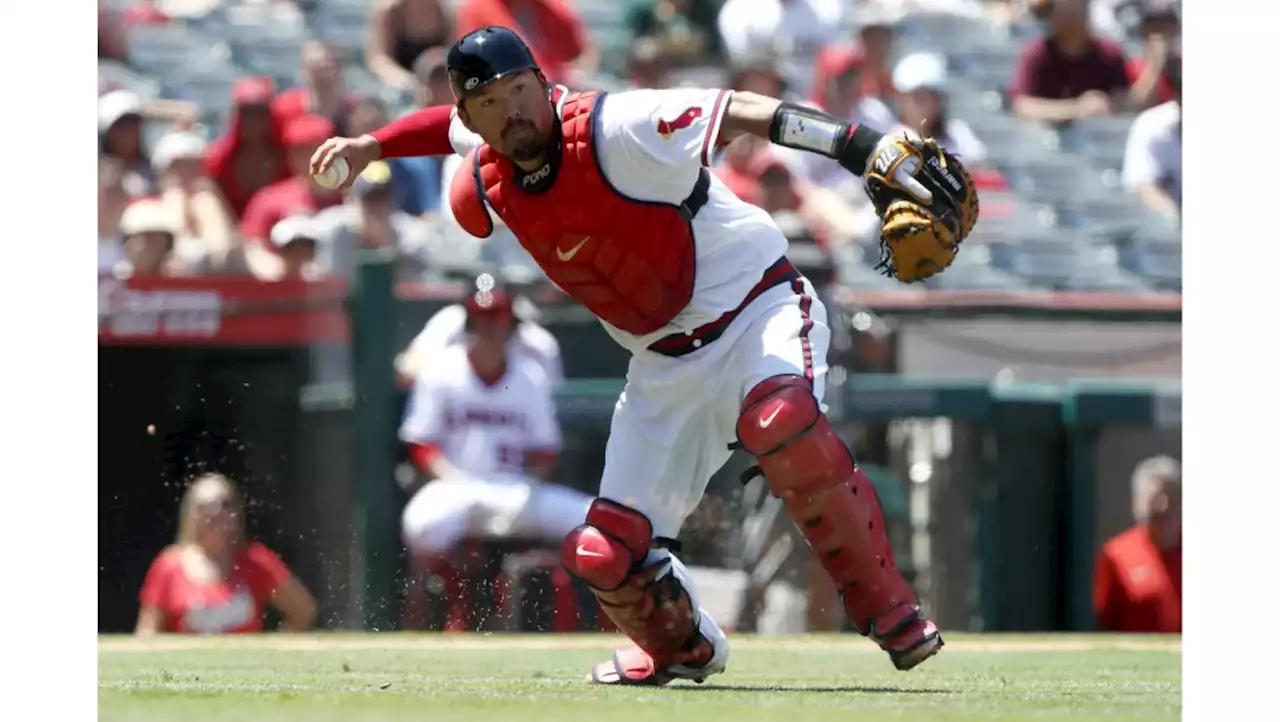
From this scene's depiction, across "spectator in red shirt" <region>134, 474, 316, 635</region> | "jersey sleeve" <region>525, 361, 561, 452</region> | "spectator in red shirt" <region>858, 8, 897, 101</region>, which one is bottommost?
"spectator in red shirt" <region>134, 474, 316, 635</region>

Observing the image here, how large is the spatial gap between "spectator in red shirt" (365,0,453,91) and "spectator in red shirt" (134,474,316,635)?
2684 mm

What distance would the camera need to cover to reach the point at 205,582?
6715 millimetres

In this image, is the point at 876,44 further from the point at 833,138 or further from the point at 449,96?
the point at 833,138

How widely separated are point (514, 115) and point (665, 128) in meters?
0.32

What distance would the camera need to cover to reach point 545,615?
23.2ft

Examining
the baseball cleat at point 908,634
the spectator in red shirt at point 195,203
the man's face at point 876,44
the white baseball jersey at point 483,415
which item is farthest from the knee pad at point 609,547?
the man's face at point 876,44

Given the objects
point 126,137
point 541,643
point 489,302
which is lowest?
point 541,643

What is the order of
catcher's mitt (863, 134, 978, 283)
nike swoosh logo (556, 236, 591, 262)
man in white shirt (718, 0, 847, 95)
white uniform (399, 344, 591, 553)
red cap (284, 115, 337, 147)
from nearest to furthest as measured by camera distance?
catcher's mitt (863, 134, 978, 283)
nike swoosh logo (556, 236, 591, 262)
white uniform (399, 344, 591, 553)
red cap (284, 115, 337, 147)
man in white shirt (718, 0, 847, 95)

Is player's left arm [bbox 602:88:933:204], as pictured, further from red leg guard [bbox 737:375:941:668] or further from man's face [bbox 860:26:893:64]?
man's face [bbox 860:26:893:64]

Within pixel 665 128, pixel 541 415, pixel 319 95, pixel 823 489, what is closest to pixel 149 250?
pixel 319 95

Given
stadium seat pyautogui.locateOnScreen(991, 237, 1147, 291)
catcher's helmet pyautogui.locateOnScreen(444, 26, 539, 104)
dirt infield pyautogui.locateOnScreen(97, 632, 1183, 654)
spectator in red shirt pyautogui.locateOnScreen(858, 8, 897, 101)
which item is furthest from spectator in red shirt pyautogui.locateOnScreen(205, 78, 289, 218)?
catcher's helmet pyautogui.locateOnScreen(444, 26, 539, 104)

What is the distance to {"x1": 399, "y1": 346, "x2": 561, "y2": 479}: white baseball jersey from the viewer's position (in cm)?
722
